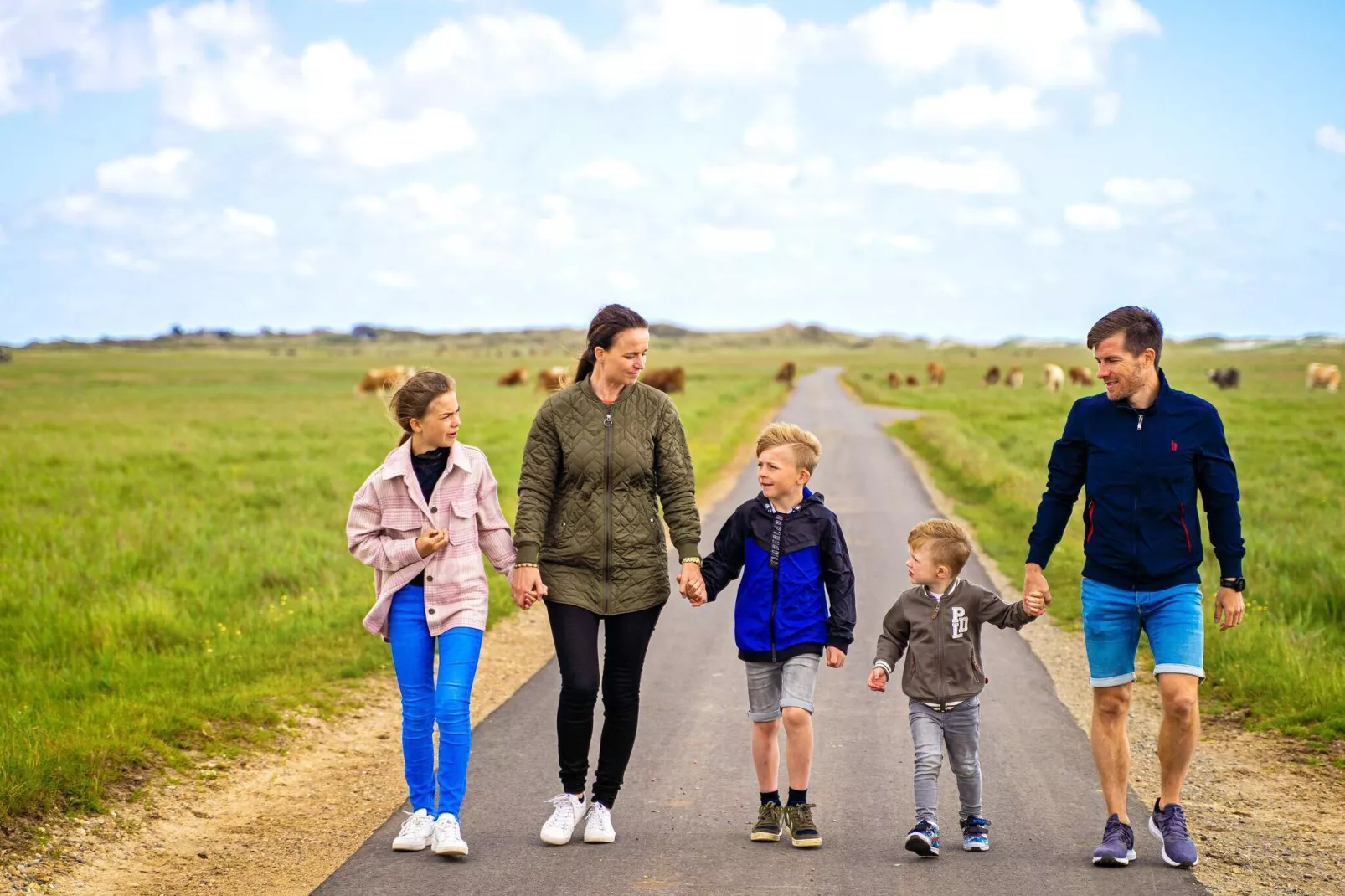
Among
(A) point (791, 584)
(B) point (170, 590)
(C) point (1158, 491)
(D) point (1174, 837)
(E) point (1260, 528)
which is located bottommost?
(E) point (1260, 528)

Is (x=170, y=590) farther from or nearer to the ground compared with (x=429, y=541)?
nearer to the ground

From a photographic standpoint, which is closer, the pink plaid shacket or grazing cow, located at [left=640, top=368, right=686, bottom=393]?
the pink plaid shacket

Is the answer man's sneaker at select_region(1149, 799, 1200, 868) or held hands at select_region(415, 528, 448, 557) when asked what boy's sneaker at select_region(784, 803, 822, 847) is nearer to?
man's sneaker at select_region(1149, 799, 1200, 868)

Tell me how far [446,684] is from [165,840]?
161 centimetres

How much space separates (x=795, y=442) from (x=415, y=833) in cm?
228

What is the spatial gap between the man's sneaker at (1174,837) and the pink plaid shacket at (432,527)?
2.90 meters

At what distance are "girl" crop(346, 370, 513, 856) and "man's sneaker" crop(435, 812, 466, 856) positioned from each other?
0.06ft

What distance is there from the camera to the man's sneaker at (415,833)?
494 centimetres

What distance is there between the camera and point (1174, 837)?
478 cm

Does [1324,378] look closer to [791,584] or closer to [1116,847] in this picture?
[1116,847]

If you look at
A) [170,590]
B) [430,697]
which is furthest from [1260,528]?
[430,697]

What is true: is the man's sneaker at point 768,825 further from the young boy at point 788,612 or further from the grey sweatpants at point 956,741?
the grey sweatpants at point 956,741

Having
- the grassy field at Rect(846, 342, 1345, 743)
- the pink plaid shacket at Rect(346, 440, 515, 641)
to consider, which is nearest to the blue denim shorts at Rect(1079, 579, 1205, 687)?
the pink plaid shacket at Rect(346, 440, 515, 641)

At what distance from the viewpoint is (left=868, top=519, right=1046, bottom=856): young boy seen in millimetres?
4926
